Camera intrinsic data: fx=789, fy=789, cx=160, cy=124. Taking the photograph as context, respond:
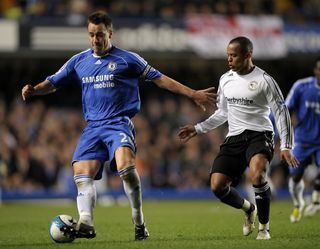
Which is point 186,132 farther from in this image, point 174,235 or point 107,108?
point 174,235

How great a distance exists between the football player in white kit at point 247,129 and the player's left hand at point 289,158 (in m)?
0.01

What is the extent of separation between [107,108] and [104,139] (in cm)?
36

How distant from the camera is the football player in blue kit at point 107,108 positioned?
29.0 feet

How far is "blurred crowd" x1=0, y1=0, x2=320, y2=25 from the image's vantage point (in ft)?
75.6

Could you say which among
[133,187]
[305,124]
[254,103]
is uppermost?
[254,103]

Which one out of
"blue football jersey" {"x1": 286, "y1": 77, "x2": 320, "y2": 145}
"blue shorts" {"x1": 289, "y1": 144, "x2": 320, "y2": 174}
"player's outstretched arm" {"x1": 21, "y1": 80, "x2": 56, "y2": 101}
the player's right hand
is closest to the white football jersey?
"player's outstretched arm" {"x1": 21, "y1": 80, "x2": 56, "y2": 101}

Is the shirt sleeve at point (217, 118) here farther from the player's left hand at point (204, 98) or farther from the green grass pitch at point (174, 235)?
the green grass pitch at point (174, 235)

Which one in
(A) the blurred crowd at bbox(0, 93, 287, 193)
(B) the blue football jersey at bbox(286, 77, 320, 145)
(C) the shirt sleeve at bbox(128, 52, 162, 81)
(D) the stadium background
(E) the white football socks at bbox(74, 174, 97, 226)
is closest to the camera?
(E) the white football socks at bbox(74, 174, 97, 226)

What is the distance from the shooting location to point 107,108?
29.8 feet

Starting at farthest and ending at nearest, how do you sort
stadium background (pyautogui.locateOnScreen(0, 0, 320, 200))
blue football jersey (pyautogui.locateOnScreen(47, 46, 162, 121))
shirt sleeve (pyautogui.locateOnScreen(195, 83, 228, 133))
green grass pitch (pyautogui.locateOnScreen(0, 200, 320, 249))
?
stadium background (pyautogui.locateOnScreen(0, 0, 320, 200))
shirt sleeve (pyautogui.locateOnScreen(195, 83, 228, 133))
blue football jersey (pyautogui.locateOnScreen(47, 46, 162, 121))
green grass pitch (pyautogui.locateOnScreen(0, 200, 320, 249))

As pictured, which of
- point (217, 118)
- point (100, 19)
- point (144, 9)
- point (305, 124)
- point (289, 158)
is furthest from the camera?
point (144, 9)

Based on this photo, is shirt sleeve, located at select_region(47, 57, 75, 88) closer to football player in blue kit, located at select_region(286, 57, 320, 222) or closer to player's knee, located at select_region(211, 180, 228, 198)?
player's knee, located at select_region(211, 180, 228, 198)

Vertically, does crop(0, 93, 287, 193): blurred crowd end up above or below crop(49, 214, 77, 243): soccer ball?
below

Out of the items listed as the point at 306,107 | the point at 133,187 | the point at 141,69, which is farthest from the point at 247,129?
the point at 306,107
